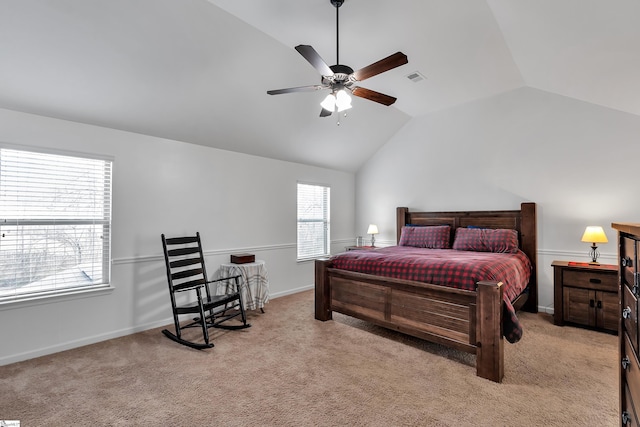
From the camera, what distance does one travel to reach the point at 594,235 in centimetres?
328

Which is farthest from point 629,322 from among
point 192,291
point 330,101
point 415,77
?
point 192,291

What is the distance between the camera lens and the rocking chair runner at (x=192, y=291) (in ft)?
9.80

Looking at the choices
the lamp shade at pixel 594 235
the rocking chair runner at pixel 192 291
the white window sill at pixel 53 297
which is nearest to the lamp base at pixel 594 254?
the lamp shade at pixel 594 235

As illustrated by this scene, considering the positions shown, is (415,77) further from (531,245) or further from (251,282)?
(251,282)

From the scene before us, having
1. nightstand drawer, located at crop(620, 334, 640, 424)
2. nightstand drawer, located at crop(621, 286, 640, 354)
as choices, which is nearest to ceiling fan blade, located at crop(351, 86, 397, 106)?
nightstand drawer, located at crop(621, 286, 640, 354)

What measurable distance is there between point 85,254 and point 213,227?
1305mm

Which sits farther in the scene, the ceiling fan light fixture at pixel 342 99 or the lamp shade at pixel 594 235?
the lamp shade at pixel 594 235

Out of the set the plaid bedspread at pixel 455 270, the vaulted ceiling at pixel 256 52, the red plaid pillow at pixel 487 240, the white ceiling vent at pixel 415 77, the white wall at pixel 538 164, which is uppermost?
the white ceiling vent at pixel 415 77

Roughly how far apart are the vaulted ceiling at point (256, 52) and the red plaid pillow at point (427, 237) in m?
1.94

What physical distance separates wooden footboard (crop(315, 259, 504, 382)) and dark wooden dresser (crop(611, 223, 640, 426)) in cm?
92

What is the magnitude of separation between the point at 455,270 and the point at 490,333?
0.53 metres

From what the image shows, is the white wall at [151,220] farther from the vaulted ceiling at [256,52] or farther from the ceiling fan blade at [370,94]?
the ceiling fan blade at [370,94]

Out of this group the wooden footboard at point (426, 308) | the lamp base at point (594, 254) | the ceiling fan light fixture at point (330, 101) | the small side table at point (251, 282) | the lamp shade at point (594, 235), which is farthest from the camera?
the small side table at point (251, 282)

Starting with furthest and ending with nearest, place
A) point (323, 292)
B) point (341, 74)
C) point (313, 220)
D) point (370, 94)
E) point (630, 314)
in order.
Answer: point (313, 220) → point (323, 292) → point (370, 94) → point (341, 74) → point (630, 314)
